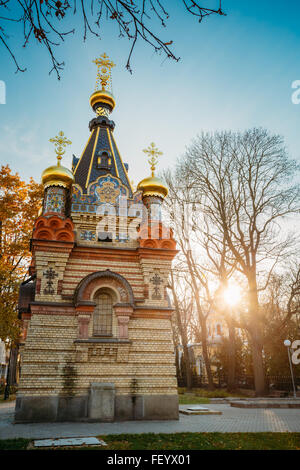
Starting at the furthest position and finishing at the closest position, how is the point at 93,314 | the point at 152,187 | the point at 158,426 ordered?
the point at 152,187
the point at 93,314
the point at 158,426

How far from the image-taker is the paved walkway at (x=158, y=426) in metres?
7.69

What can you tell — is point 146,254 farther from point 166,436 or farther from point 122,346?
point 166,436

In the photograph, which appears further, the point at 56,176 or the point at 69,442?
the point at 56,176

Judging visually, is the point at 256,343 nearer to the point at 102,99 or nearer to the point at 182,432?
the point at 182,432

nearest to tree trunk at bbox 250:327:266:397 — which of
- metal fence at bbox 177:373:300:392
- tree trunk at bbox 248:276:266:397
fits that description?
tree trunk at bbox 248:276:266:397

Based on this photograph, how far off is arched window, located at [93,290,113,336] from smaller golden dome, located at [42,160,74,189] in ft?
13.2

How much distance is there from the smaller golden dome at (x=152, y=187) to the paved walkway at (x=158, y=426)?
7444 mm

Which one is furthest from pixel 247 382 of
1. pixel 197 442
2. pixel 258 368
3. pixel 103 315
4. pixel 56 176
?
pixel 56 176

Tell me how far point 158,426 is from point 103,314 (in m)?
3.45

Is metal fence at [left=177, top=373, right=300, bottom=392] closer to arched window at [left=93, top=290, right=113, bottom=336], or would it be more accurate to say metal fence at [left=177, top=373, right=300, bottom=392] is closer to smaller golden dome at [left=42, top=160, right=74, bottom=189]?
arched window at [left=93, top=290, right=113, bottom=336]

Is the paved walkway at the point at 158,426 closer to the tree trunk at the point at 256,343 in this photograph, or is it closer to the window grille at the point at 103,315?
the window grille at the point at 103,315

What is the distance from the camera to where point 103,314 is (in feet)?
35.0
